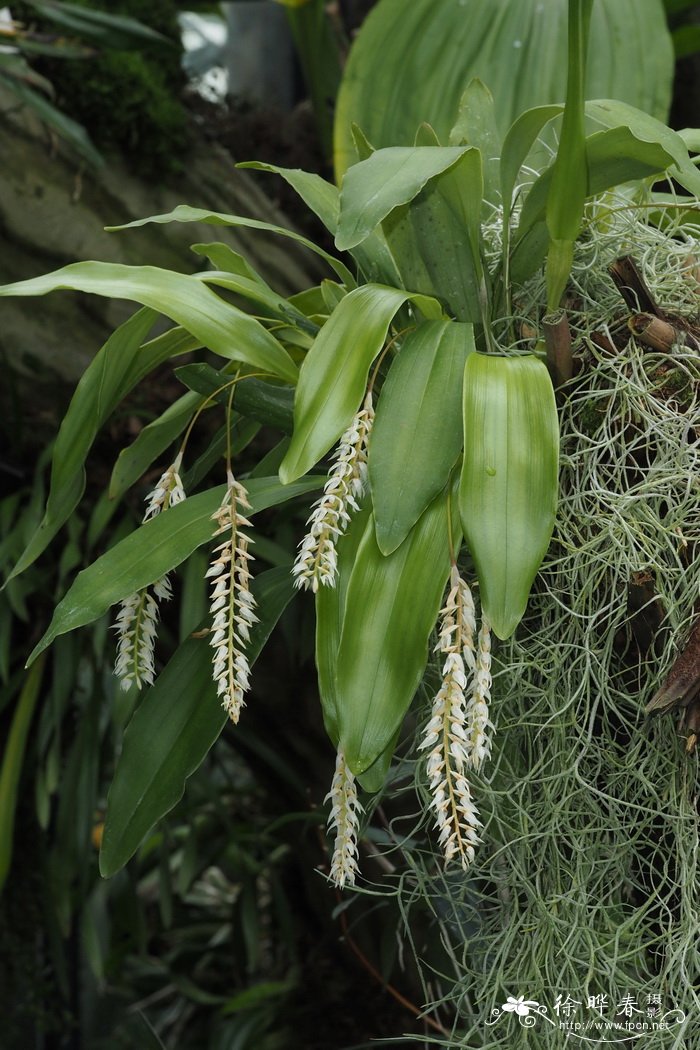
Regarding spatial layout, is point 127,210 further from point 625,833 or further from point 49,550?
point 625,833

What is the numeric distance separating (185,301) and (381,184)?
123 mm

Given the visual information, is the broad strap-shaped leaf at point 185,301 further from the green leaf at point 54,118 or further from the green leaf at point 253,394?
the green leaf at point 54,118

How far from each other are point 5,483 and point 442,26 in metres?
0.88

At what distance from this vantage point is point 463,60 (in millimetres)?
1251

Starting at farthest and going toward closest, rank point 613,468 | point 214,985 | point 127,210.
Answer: point 214,985 < point 127,210 < point 613,468

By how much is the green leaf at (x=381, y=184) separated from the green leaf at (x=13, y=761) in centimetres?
91

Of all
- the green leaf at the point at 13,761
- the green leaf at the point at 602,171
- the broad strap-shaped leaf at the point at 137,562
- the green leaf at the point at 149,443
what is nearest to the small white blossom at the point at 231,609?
the broad strap-shaped leaf at the point at 137,562

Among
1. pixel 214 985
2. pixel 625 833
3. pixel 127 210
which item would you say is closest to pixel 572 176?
pixel 625 833

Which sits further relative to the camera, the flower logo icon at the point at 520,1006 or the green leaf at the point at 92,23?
the green leaf at the point at 92,23

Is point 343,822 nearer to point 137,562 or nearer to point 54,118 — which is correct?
point 137,562

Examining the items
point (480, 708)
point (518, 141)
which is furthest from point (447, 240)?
point (480, 708)

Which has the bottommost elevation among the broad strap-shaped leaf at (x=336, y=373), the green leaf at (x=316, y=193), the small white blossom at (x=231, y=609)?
the small white blossom at (x=231, y=609)

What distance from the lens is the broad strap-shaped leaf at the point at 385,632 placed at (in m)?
0.46

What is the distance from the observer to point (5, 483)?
136 cm
